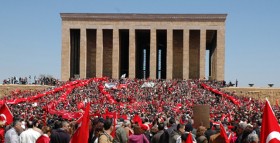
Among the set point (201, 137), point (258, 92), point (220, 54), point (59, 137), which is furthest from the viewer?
point (220, 54)

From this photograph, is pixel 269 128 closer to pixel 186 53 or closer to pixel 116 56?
pixel 186 53

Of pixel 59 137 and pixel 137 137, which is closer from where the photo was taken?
pixel 59 137

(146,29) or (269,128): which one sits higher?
(146,29)

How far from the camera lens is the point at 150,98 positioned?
4684cm

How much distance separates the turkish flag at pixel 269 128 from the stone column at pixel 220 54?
6031cm

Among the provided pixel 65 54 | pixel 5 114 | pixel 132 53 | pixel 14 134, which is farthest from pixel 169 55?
pixel 14 134

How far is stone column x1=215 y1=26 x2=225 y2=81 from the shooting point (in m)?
67.2

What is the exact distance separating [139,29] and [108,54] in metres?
5.91

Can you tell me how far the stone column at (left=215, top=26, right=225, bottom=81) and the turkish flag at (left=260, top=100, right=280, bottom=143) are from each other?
60307mm

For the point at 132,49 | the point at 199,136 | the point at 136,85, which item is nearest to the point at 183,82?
the point at 136,85

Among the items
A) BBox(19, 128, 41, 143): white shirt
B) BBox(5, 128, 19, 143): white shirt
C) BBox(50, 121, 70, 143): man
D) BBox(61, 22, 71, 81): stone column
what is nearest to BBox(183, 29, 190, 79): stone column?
BBox(61, 22, 71, 81): stone column

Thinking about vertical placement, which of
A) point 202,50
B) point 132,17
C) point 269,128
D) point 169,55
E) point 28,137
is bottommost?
point 28,137

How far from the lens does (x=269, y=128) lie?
7.33 meters

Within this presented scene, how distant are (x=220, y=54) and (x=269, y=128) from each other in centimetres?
6062
